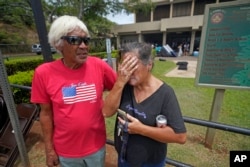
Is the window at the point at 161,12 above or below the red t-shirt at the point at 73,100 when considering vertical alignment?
above

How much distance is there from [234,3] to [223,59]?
75cm

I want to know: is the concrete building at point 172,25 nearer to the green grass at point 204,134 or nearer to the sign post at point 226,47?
the green grass at point 204,134

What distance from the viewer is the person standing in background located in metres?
1.41

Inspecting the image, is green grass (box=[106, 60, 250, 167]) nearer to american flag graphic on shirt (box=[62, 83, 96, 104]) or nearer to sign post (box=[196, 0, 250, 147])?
sign post (box=[196, 0, 250, 147])

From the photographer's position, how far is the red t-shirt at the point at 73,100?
141 cm

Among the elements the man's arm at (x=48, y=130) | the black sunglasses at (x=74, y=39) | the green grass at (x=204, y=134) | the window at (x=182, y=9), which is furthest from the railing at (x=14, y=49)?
the black sunglasses at (x=74, y=39)

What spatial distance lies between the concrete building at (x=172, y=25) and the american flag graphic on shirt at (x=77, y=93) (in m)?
22.0

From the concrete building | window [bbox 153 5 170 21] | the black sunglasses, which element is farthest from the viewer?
window [bbox 153 5 170 21]

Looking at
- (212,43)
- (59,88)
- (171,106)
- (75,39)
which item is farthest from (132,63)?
(212,43)

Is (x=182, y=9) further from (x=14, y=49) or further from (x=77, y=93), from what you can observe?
(x=77, y=93)

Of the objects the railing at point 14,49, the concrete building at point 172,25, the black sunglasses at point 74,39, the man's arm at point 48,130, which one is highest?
the concrete building at point 172,25

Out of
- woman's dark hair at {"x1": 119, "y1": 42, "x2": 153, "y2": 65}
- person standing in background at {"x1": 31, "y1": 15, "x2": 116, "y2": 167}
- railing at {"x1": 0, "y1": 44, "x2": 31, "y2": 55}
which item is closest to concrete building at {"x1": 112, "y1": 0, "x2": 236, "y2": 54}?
railing at {"x1": 0, "y1": 44, "x2": 31, "y2": 55}

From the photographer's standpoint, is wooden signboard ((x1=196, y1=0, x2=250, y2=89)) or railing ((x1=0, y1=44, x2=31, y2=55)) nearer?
wooden signboard ((x1=196, y1=0, x2=250, y2=89))

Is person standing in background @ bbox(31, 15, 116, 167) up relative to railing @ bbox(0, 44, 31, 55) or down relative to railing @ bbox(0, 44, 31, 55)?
up
